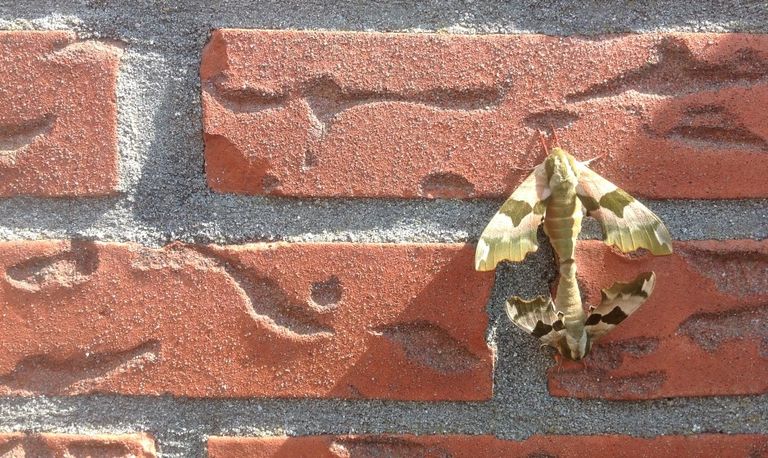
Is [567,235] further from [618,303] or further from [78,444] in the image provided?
[78,444]

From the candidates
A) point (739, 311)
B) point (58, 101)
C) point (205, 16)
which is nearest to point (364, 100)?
point (205, 16)

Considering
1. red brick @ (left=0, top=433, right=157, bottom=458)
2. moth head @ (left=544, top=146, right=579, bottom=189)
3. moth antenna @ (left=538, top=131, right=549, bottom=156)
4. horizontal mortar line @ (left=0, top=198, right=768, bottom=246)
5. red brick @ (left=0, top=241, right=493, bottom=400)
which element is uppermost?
moth antenna @ (left=538, top=131, right=549, bottom=156)

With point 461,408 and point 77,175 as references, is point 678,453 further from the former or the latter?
point 77,175

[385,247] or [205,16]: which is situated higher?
[205,16]

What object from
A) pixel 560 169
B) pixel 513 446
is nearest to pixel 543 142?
pixel 560 169

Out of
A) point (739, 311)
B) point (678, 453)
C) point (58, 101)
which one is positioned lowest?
point (678, 453)

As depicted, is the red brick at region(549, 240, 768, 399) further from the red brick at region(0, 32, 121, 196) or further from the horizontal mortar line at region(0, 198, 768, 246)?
the red brick at region(0, 32, 121, 196)

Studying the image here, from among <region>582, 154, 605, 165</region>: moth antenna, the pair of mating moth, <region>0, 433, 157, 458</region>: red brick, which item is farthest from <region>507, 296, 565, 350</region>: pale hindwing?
<region>0, 433, 157, 458</region>: red brick
